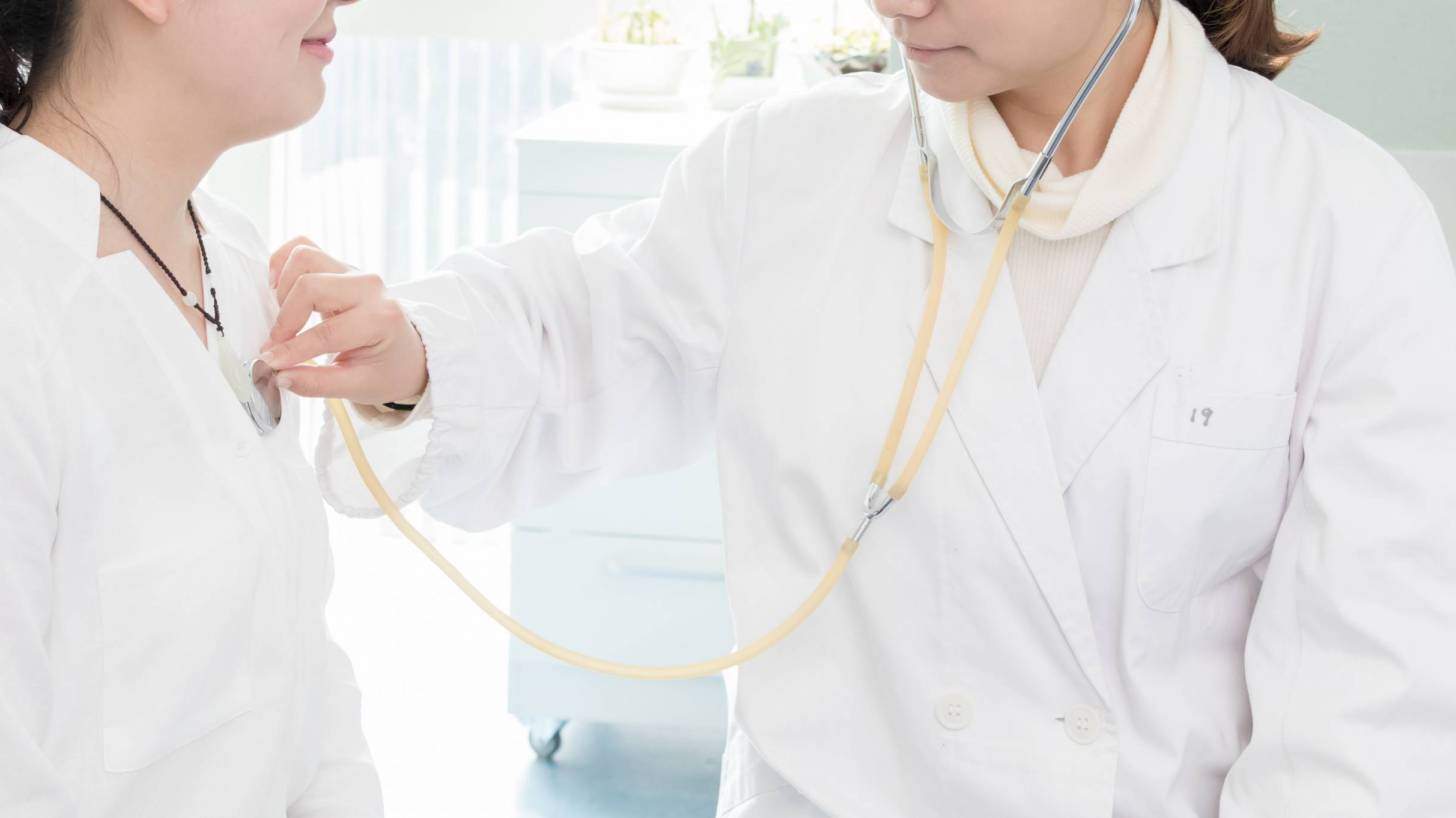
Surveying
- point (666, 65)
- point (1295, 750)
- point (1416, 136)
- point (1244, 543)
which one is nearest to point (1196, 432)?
point (1244, 543)

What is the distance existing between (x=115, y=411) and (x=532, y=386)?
356mm

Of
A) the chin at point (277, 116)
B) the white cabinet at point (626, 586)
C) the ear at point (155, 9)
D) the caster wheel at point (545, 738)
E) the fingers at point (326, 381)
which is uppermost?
the ear at point (155, 9)

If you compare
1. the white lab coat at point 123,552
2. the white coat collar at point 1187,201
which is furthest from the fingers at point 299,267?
the white coat collar at point 1187,201

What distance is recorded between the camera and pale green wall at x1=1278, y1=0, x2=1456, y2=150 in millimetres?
1629

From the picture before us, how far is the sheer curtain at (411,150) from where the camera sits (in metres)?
2.99

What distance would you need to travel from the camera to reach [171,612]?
0.93m

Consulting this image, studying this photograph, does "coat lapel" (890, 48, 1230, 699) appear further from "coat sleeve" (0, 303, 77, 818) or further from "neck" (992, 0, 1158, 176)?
"coat sleeve" (0, 303, 77, 818)

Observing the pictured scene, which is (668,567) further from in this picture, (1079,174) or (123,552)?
(123,552)

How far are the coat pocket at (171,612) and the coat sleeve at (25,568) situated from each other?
0.04 m

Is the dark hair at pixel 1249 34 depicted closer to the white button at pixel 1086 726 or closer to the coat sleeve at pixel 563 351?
the coat sleeve at pixel 563 351

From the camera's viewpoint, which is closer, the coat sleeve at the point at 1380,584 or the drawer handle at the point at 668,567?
the coat sleeve at the point at 1380,584

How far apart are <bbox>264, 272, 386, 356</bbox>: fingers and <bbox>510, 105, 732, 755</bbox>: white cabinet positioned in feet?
3.70

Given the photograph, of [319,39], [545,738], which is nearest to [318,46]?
[319,39]

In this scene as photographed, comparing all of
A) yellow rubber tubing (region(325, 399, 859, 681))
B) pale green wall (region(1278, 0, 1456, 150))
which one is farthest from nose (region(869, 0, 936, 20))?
pale green wall (region(1278, 0, 1456, 150))
